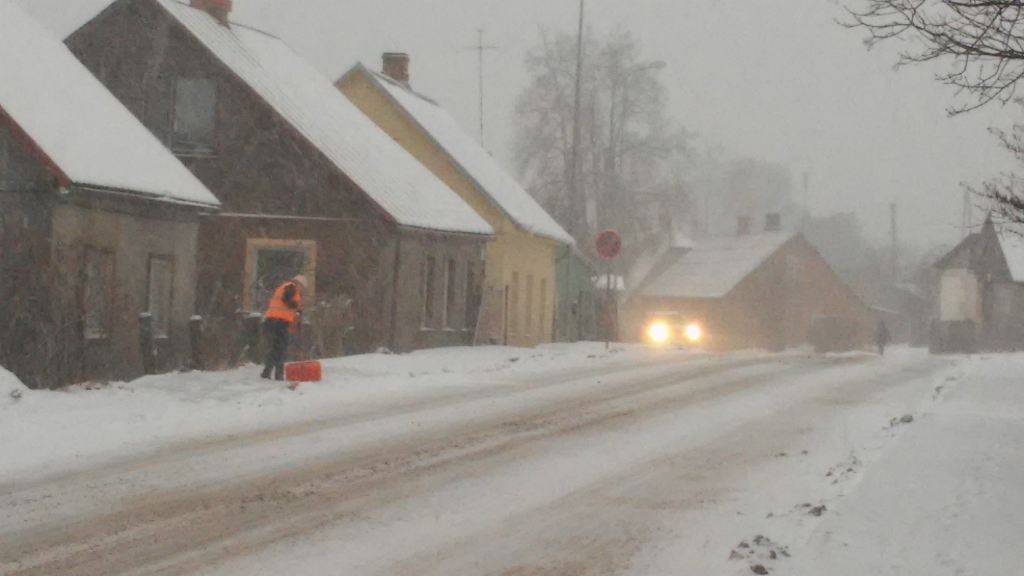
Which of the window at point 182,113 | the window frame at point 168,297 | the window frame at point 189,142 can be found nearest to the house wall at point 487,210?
the window frame at point 189,142

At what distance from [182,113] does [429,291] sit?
663 cm

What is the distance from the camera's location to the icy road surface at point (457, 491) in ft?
24.5

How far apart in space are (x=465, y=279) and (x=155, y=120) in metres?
8.36

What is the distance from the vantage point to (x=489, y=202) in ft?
118

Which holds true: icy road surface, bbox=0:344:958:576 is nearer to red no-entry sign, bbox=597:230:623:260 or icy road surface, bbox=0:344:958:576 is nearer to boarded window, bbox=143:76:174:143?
boarded window, bbox=143:76:174:143

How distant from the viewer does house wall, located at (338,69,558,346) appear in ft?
118

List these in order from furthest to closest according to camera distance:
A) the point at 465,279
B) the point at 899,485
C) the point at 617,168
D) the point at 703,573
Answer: the point at 617,168, the point at 465,279, the point at 899,485, the point at 703,573

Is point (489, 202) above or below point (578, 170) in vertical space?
below

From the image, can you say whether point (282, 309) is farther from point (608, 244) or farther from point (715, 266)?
point (715, 266)

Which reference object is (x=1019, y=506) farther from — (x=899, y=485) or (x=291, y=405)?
(x=291, y=405)

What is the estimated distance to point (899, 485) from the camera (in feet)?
31.8

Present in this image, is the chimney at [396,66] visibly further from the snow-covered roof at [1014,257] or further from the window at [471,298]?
the snow-covered roof at [1014,257]

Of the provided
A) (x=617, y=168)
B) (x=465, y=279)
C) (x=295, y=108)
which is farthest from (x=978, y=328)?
(x=295, y=108)

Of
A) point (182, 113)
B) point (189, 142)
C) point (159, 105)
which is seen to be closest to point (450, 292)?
point (189, 142)
